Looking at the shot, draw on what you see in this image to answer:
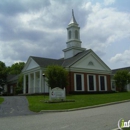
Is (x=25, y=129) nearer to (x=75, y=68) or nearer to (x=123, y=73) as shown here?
(x=75, y=68)

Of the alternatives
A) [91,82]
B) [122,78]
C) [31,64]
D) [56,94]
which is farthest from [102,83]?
[56,94]

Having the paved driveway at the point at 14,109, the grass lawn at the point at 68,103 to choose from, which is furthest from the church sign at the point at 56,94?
the paved driveway at the point at 14,109

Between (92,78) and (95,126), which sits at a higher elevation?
(92,78)

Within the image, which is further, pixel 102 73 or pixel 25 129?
pixel 102 73

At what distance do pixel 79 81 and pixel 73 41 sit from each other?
8990mm

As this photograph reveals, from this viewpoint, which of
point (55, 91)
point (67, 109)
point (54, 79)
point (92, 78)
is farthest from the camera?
point (92, 78)

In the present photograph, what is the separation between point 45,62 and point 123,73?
50.1ft

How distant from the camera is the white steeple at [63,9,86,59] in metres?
41.0

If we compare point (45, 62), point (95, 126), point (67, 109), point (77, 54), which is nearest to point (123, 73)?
point (77, 54)

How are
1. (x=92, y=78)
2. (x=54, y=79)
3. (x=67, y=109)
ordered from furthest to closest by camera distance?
(x=92, y=78), (x=54, y=79), (x=67, y=109)

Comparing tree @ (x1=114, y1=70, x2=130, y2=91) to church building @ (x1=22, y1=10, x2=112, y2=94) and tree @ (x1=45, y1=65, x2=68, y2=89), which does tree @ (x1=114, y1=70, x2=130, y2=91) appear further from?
tree @ (x1=45, y1=65, x2=68, y2=89)

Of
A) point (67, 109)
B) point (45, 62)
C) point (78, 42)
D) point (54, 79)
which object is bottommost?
point (67, 109)

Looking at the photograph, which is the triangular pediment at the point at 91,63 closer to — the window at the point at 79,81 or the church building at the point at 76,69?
the church building at the point at 76,69

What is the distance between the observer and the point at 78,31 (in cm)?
4281
